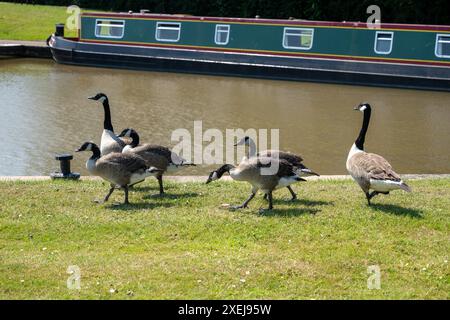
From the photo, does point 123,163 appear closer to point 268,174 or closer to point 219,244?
point 268,174

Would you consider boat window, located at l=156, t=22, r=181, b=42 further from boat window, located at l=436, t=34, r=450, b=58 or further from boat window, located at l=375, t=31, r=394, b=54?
boat window, located at l=436, t=34, r=450, b=58

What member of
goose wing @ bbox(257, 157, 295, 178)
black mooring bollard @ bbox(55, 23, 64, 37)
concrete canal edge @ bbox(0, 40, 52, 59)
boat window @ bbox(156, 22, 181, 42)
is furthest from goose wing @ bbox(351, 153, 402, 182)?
concrete canal edge @ bbox(0, 40, 52, 59)

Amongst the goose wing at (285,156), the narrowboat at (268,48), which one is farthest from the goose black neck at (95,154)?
the narrowboat at (268,48)

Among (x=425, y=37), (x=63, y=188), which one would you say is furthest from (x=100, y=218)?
(x=425, y=37)

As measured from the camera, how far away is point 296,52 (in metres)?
23.8

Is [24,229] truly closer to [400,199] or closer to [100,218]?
[100,218]

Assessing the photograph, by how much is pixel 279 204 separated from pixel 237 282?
2.69 meters

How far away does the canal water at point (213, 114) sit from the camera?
13.6m

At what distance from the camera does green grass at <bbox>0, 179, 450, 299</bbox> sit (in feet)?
19.5

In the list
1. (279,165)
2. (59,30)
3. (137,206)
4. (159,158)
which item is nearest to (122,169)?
(137,206)

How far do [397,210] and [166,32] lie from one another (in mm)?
18942

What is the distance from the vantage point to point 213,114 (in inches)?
693

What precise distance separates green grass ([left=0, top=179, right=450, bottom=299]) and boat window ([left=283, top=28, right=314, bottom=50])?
15.1m

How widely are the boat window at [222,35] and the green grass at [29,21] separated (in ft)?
31.1
